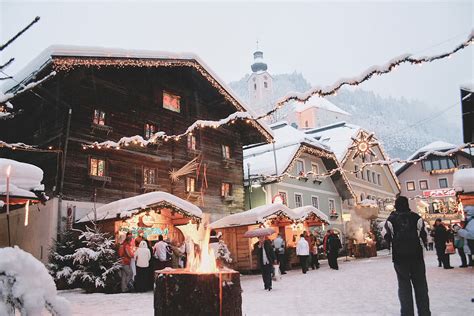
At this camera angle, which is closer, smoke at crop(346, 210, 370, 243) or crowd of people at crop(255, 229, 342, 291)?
crowd of people at crop(255, 229, 342, 291)

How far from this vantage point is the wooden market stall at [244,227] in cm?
1830

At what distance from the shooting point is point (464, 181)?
41.7ft

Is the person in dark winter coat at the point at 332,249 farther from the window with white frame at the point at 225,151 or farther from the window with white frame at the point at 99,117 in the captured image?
the window with white frame at the point at 99,117

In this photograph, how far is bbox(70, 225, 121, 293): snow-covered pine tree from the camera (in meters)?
11.9

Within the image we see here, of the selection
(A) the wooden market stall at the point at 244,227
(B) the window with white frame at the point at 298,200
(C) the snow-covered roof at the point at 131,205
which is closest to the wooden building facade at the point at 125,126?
(C) the snow-covered roof at the point at 131,205

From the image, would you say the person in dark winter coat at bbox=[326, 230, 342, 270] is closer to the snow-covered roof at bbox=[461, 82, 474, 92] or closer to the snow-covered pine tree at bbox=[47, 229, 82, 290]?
the snow-covered roof at bbox=[461, 82, 474, 92]

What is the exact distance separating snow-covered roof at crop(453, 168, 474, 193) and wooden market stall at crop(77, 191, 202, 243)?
9.57 meters

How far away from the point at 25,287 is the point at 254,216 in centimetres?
→ 1601

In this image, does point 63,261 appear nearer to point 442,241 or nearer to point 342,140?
point 442,241

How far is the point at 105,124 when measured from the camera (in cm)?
1698

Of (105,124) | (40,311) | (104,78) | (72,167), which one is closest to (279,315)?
(40,311)

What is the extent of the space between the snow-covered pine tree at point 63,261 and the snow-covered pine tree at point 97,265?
13.6 inches

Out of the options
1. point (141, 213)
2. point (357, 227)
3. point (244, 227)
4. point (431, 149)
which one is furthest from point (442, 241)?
point (431, 149)

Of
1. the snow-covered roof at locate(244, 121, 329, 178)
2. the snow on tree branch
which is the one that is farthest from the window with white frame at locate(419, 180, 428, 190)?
the snow on tree branch
